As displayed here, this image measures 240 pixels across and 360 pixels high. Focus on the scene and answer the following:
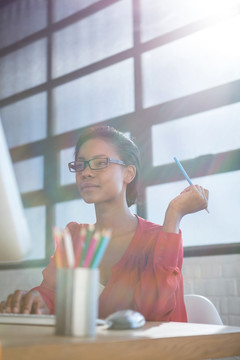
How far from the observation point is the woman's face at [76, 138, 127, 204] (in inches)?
57.1

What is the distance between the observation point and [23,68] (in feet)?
13.8

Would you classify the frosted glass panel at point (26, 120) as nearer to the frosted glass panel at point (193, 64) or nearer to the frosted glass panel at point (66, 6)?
the frosted glass panel at point (66, 6)

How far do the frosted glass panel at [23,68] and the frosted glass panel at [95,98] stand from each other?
357mm

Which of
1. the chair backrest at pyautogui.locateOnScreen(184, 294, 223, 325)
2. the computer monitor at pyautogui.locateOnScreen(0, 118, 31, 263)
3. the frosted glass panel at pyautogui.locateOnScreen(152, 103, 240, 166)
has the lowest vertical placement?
the chair backrest at pyautogui.locateOnScreen(184, 294, 223, 325)

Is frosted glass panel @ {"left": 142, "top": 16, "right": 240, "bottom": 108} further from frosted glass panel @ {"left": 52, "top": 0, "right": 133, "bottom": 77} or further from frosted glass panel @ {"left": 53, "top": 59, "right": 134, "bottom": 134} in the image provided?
frosted glass panel @ {"left": 52, "top": 0, "right": 133, "bottom": 77}

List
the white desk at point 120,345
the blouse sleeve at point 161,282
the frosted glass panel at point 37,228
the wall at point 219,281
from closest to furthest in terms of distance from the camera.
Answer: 1. the white desk at point 120,345
2. the blouse sleeve at point 161,282
3. the wall at point 219,281
4. the frosted glass panel at point 37,228

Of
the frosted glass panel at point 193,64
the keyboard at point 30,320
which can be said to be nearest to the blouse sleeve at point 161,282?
the keyboard at point 30,320

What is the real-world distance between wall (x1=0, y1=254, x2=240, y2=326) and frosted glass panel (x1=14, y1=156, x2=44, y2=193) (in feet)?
5.34

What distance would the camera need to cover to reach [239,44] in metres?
2.71

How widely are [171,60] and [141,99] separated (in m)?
0.34

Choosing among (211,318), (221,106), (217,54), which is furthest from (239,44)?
(211,318)

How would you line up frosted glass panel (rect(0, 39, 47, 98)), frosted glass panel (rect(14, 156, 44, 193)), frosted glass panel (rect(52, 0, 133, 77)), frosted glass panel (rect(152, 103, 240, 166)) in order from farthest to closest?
frosted glass panel (rect(0, 39, 47, 98)), frosted glass panel (rect(14, 156, 44, 193)), frosted glass panel (rect(52, 0, 133, 77)), frosted glass panel (rect(152, 103, 240, 166))

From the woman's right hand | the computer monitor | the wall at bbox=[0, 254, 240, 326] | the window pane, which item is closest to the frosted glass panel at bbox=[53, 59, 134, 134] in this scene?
the window pane

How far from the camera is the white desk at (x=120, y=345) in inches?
19.3
